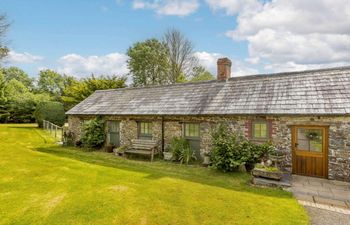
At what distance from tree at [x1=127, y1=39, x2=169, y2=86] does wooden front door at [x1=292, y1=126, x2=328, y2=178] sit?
28841 millimetres

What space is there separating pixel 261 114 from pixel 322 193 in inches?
147

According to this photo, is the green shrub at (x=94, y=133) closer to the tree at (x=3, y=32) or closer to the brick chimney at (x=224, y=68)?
the brick chimney at (x=224, y=68)

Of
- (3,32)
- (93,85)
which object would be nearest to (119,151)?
(3,32)

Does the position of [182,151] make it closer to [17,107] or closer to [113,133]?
[113,133]

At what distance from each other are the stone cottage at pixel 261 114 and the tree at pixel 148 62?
21776mm

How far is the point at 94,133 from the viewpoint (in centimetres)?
1527

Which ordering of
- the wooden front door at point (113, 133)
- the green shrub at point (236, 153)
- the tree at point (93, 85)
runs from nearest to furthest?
the green shrub at point (236, 153), the wooden front door at point (113, 133), the tree at point (93, 85)

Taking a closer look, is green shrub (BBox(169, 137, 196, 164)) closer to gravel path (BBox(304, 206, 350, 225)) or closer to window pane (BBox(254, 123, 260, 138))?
window pane (BBox(254, 123, 260, 138))

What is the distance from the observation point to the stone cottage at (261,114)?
28.9 feet

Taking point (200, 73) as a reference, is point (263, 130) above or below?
below

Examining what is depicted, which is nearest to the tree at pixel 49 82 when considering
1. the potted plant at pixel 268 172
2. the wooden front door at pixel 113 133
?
the wooden front door at pixel 113 133

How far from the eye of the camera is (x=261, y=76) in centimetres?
1257

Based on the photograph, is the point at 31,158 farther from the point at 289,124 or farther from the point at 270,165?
the point at 289,124

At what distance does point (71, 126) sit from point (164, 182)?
1173 cm
